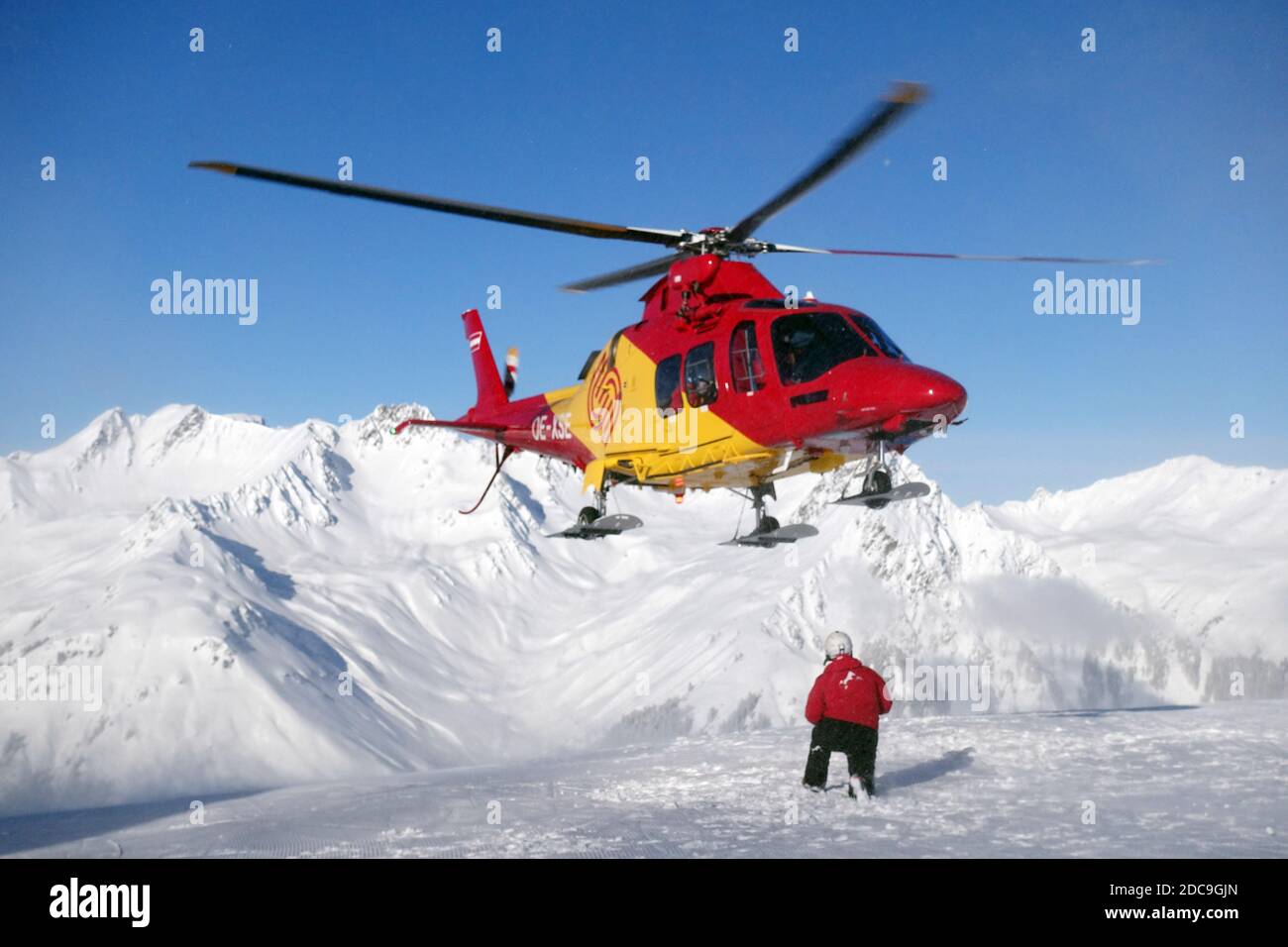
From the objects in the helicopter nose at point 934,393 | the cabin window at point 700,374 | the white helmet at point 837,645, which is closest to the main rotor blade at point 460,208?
the cabin window at point 700,374

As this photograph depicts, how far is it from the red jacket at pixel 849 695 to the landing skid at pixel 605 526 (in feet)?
25.1

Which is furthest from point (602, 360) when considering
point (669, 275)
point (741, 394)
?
point (741, 394)

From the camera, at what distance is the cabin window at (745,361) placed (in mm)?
19156

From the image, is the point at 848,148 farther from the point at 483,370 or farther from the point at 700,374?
the point at 483,370

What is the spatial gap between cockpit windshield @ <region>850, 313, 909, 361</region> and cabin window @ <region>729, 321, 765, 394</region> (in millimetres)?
1776

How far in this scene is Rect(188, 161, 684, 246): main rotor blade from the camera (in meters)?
14.9

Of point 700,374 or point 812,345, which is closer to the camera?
point 812,345

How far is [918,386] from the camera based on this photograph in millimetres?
17109

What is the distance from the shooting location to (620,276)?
72.8ft

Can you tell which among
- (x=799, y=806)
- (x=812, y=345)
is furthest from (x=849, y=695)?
(x=812, y=345)

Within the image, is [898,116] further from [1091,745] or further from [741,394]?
[1091,745]

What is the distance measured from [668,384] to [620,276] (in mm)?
2842

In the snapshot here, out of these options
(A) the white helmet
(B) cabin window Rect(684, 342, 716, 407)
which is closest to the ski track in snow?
(A) the white helmet

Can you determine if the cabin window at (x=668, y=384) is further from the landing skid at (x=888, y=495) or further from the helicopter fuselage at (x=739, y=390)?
the landing skid at (x=888, y=495)
